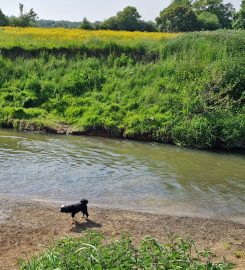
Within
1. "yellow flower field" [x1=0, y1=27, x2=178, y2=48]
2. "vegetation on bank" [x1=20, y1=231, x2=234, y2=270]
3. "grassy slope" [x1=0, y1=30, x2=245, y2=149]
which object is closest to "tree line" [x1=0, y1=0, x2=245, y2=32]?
"yellow flower field" [x1=0, y1=27, x2=178, y2=48]

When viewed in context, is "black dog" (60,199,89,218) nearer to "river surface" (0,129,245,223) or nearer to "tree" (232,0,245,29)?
"river surface" (0,129,245,223)

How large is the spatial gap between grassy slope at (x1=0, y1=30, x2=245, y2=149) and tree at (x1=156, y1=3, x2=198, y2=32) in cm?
3742

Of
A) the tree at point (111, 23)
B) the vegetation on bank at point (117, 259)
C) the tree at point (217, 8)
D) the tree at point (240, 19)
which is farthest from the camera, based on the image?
the tree at point (217, 8)

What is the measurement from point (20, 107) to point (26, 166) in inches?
368

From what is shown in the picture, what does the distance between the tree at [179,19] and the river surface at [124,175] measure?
4945 centimetres

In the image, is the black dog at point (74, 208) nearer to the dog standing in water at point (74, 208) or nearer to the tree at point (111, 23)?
the dog standing in water at point (74, 208)

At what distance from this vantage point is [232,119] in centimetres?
2053

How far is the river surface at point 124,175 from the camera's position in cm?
1204

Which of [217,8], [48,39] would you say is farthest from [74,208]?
[217,8]

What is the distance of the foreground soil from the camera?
8.66m

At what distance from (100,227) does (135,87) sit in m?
15.9

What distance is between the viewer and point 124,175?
47.9ft

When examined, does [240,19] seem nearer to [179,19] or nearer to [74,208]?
[179,19]

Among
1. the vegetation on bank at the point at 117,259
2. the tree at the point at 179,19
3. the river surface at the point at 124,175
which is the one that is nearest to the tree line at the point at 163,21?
the tree at the point at 179,19
